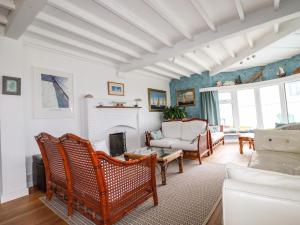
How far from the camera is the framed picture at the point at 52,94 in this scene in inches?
124

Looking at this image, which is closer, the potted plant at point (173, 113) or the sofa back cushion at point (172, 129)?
the sofa back cushion at point (172, 129)

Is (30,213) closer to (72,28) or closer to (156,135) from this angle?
(72,28)

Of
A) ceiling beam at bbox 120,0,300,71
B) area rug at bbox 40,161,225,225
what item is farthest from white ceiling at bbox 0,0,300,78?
area rug at bbox 40,161,225,225

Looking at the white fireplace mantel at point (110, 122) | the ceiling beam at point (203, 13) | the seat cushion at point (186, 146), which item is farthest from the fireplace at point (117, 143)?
the ceiling beam at point (203, 13)

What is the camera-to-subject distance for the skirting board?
8.00 feet

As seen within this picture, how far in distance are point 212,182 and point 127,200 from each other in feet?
5.31

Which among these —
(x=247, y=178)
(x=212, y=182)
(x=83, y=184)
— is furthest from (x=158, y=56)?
(x=247, y=178)

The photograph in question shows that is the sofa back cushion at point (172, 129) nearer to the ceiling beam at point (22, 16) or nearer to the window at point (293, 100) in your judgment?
the window at point (293, 100)

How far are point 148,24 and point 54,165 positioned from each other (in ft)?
8.39

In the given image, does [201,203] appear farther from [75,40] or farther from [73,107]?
[75,40]

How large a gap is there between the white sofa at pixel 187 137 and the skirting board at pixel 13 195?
9.52ft

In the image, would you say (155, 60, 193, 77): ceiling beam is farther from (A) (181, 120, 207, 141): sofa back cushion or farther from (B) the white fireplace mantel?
(A) (181, 120, 207, 141): sofa back cushion

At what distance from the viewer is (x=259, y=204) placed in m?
0.87

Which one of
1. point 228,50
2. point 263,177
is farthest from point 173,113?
point 263,177
